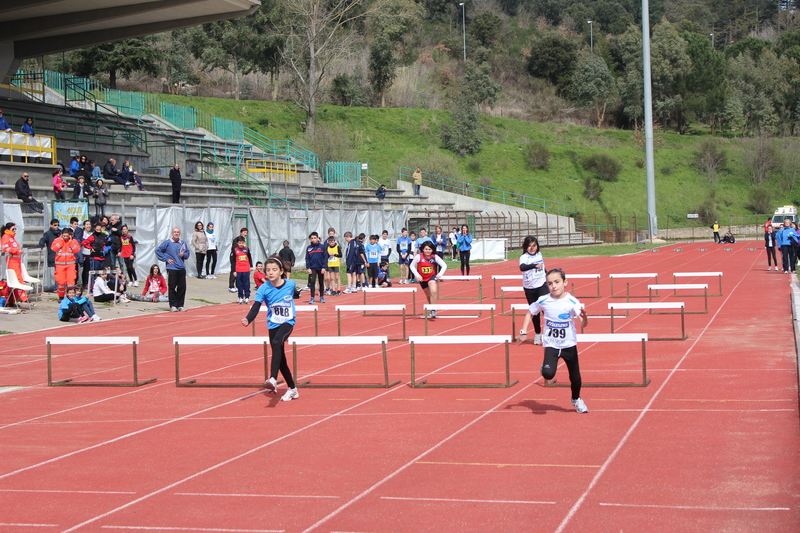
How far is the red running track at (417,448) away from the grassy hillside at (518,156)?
4544cm

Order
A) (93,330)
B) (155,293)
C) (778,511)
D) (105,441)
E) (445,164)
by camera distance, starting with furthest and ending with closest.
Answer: (445,164) → (155,293) → (93,330) → (105,441) → (778,511)

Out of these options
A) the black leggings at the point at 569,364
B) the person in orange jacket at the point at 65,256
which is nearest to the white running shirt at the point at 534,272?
the black leggings at the point at 569,364

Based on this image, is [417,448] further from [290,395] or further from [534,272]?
[534,272]

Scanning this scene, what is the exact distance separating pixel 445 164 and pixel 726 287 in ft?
121

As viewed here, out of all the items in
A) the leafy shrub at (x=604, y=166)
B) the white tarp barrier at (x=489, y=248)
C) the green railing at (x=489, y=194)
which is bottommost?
the white tarp barrier at (x=489, y=248)

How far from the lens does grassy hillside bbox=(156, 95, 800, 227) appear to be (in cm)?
6169

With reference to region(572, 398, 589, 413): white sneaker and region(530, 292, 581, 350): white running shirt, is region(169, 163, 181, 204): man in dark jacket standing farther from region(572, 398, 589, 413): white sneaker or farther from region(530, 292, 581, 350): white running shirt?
region(572, 398, 589, 413): white sneaker

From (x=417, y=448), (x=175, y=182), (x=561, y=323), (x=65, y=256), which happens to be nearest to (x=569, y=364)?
(x=561, y=323)

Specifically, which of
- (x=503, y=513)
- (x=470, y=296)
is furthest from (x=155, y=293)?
(x=503, y=513)

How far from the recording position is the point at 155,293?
21.5 metres

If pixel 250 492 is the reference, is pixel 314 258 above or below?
above

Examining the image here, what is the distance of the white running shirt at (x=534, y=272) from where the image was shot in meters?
12.8

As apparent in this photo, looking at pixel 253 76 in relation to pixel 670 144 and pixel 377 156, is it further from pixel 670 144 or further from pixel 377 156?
pixel 670 144

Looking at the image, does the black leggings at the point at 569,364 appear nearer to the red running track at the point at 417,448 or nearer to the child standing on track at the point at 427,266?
the red running track at the point at 417,448
